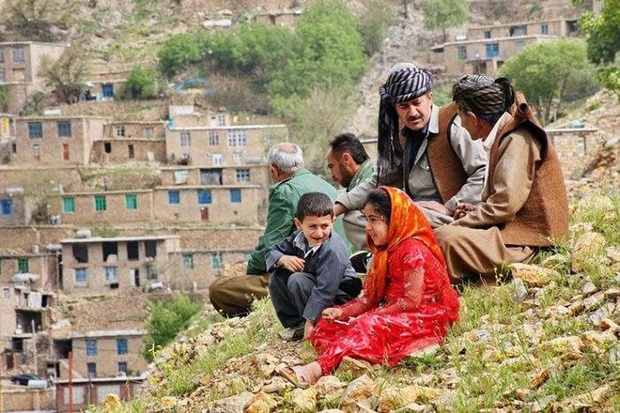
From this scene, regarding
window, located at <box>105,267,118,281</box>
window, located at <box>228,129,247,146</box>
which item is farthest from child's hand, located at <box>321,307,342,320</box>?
window, located at <box>228,129,247,146</box>

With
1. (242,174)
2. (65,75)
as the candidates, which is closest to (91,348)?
(242,174)

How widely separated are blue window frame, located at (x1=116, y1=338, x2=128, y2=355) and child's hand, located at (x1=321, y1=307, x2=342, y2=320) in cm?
4434

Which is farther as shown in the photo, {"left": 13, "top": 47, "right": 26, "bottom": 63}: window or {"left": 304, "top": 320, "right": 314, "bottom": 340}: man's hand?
{"left": 13, "top": 47, "right": 26, "bottom": 63}: window

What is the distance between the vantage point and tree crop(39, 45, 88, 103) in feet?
258

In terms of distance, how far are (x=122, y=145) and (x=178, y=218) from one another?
24.2 feet

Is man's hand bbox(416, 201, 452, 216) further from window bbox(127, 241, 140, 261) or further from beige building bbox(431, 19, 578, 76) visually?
beige building bbox(431, 19, 578, 76)


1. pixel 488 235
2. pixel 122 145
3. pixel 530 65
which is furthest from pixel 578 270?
pixel 122 145

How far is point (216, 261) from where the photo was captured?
59562 millimetres

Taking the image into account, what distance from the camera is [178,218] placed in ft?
207

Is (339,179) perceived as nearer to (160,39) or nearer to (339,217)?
(339,217)

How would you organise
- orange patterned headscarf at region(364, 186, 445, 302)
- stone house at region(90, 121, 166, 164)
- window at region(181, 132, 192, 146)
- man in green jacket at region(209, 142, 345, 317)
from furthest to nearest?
stone house at region(90, 121, 166, 164), window at region(181, 132, 192, 146), man in green jacket at region(209, 142, 345, 317), orange patterned headscarf at region(364, 186, 445, 302)

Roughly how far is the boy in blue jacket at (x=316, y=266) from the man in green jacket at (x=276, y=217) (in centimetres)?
113

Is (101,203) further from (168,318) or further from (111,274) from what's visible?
(168,318)

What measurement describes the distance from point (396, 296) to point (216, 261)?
50448 mm
